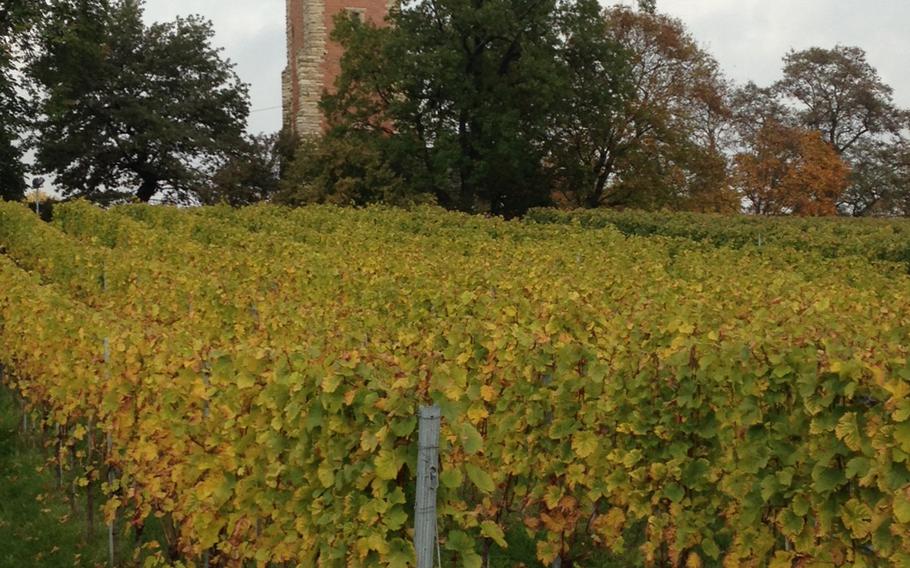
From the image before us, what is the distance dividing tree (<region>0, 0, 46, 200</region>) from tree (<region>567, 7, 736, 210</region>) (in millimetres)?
22612

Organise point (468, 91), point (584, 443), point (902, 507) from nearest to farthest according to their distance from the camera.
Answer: point (902, 507)
point (584, 443)
point (468, 91)

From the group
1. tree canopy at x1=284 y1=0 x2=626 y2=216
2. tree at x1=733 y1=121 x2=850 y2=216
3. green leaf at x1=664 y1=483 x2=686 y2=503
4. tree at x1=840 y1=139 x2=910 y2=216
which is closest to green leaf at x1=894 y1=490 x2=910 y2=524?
green leaf at x1=664 y1=483 x2=686 y2=503

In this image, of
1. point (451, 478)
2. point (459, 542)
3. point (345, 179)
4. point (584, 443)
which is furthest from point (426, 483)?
point (345, 179)

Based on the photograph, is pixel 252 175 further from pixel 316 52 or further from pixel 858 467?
pixel 858 467

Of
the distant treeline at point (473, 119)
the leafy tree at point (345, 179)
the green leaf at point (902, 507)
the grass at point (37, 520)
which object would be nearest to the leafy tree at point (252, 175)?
the distant treeline at point (473, 119)

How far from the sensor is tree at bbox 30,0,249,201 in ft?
154

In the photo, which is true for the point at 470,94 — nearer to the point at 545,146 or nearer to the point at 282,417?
the point at 545,146

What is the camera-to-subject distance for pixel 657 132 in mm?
39281

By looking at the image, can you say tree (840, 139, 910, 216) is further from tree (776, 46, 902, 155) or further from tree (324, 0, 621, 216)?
tree (324, 0, 621, 216)

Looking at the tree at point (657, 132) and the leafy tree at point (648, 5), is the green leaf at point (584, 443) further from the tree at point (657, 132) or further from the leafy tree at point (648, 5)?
the leafy tree at point (648, 5)

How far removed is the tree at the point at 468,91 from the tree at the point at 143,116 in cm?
1440

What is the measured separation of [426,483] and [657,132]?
37.0 m

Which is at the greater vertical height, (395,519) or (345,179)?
(345,179)

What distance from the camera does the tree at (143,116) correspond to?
46.8 meters
